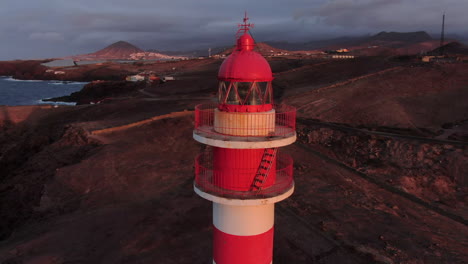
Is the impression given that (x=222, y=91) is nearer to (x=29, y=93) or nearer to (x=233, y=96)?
(x=233, y=96)

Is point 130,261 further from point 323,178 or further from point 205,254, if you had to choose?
point 323,178

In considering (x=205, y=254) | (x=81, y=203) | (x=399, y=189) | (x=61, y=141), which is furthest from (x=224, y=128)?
(x=61, y=141)

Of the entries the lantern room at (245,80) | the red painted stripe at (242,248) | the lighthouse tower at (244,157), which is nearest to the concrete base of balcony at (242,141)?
the lighthouse tower at (244,157)

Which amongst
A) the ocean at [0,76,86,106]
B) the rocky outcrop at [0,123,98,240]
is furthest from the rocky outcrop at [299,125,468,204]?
the ocean at [0,76,86,106]

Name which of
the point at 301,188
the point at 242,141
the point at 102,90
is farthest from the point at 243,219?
the point at 102,90

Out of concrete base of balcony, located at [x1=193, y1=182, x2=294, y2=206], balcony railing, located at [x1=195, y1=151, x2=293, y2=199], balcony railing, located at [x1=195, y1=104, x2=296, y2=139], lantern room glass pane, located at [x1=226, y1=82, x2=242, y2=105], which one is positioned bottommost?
concrete base of balcony, located at [x1=193, y1=182, x2=294, y2=206]

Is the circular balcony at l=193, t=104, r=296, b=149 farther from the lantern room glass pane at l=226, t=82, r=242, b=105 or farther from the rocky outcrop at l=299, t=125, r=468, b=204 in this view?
the rocky outcrop at l=299, t=125, r=468, b=204

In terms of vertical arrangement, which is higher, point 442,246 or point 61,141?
point 61,141
